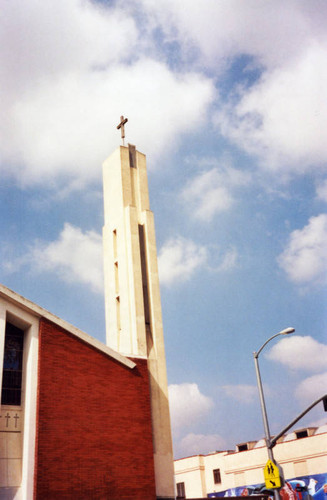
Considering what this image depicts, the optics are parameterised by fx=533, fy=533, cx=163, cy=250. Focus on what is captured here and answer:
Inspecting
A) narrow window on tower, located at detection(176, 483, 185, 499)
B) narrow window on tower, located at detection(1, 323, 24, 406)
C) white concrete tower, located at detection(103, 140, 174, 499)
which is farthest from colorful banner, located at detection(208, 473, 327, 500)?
narrow window on tower, located at detection(1, 323, 24, 406)

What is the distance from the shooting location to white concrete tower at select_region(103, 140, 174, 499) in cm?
2847

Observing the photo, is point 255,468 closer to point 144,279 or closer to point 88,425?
point 144,279

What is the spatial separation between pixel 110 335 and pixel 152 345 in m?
2.88

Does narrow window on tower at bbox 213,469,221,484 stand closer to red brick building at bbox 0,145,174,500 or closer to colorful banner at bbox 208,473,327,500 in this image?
colorful banner at bbox 208,473,327,500

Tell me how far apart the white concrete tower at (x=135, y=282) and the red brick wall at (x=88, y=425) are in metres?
1.47

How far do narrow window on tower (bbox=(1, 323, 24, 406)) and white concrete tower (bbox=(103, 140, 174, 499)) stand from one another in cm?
595

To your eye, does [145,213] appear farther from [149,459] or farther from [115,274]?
[149,459]

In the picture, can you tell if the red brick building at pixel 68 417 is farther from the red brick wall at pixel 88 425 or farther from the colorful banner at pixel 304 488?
the colorful banner at pixel 304 488

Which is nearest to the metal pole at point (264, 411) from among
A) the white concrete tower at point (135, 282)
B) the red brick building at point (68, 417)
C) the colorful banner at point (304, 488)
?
the red brick building at point (68, 417)

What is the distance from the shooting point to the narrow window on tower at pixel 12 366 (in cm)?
2455

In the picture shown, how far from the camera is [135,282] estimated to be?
31.4 meters

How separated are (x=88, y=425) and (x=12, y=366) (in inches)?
179

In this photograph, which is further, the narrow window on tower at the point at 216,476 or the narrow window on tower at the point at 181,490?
the narrow window on tower at the point at 181,490

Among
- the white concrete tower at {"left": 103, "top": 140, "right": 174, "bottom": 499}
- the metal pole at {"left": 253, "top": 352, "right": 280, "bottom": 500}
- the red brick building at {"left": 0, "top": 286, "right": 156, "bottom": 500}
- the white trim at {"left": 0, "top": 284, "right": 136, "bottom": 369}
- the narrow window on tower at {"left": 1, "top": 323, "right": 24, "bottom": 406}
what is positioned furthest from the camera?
the white concrete tower at {"left": 103, "top": 140, "right": 174, "bottom": 499}
